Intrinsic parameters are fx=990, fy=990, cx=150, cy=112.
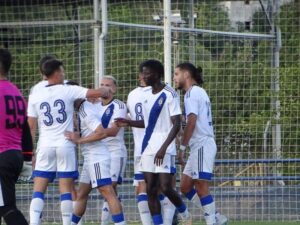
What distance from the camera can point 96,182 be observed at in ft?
38.8

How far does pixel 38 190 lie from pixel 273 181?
6.09 meters

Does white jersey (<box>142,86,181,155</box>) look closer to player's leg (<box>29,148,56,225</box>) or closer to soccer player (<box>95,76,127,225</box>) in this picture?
soccer player (<box>95,76,127,225</box>)

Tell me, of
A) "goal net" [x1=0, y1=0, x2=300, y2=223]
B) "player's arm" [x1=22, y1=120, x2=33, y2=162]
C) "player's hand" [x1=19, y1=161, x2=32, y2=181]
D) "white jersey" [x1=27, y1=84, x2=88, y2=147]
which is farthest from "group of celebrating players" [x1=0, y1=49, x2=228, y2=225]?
"goal net" [x1=0, y1=0, x2=300, y2=223]

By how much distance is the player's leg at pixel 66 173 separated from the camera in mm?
11594

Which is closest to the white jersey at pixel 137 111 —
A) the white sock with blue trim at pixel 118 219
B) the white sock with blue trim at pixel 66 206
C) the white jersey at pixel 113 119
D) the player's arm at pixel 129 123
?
the white jersey at pixel 113 119

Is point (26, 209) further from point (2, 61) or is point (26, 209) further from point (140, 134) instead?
point (2, 61)

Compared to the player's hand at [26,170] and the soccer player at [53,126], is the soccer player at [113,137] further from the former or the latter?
the player's hand at [26,170]

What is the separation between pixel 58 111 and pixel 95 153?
756 millimetres

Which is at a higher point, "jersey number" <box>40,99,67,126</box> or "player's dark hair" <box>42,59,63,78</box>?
"player's dark hair" <box>42,59,63,78</box>

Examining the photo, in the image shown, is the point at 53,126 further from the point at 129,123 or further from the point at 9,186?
the point at 9,186

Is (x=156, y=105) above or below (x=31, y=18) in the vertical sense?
below

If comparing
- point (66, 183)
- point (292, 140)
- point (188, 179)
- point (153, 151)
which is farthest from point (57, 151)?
point (292, 140)

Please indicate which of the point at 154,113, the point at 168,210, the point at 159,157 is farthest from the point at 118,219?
the point at 154,113

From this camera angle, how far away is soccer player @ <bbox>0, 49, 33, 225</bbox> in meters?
9.39
